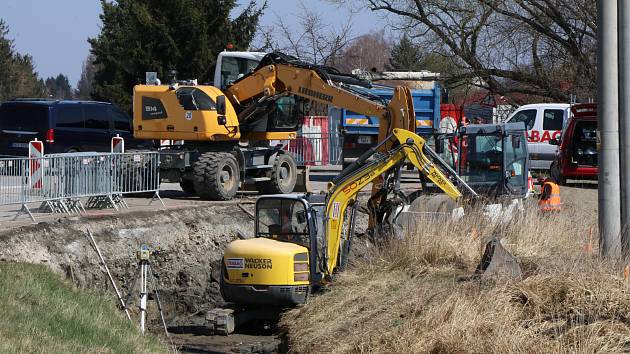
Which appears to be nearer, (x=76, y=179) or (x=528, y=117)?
(x=76, y=179)

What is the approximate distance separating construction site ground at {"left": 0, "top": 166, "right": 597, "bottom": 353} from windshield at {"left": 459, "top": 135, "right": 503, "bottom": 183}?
65.3 inches

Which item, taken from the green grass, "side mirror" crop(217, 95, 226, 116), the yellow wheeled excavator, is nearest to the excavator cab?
the yellow wheeled excavator

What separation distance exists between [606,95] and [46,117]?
17004mm

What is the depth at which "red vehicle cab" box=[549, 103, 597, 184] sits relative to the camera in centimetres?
2502

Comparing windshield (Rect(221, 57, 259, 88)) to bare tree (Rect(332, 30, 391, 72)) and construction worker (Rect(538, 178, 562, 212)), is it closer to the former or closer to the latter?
construction worker (Rect(538, 178, 562, 212))

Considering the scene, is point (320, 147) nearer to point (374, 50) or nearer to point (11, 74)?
point (11, 74)

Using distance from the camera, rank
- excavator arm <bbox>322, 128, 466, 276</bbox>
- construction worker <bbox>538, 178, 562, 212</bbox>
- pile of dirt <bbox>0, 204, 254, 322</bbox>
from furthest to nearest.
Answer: construction worker <bbox>538, 178, 562, 212</bbox> < pile of dirt <bbox>0, 204, 254, 322</bbox> < excavator arm <bbox>322, 128, 466, 276</bbox>

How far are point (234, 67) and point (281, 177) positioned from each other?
9.15 ft

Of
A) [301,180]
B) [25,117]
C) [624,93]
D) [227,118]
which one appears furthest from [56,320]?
[25,117]

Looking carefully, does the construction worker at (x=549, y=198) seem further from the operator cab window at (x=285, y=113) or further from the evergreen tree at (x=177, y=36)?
the evergreen tree at (x=177, y=36)

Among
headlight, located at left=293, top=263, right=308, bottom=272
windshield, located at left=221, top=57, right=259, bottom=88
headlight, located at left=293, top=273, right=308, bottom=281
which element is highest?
windshield, located at left=221, top=57, right=259, bottom=88

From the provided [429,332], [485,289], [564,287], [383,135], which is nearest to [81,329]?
[429,332]

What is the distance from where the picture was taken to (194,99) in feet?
71.9

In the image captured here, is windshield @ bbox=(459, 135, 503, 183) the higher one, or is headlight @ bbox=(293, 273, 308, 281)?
windshield @ bbox=(459, 135, 503, 183)
